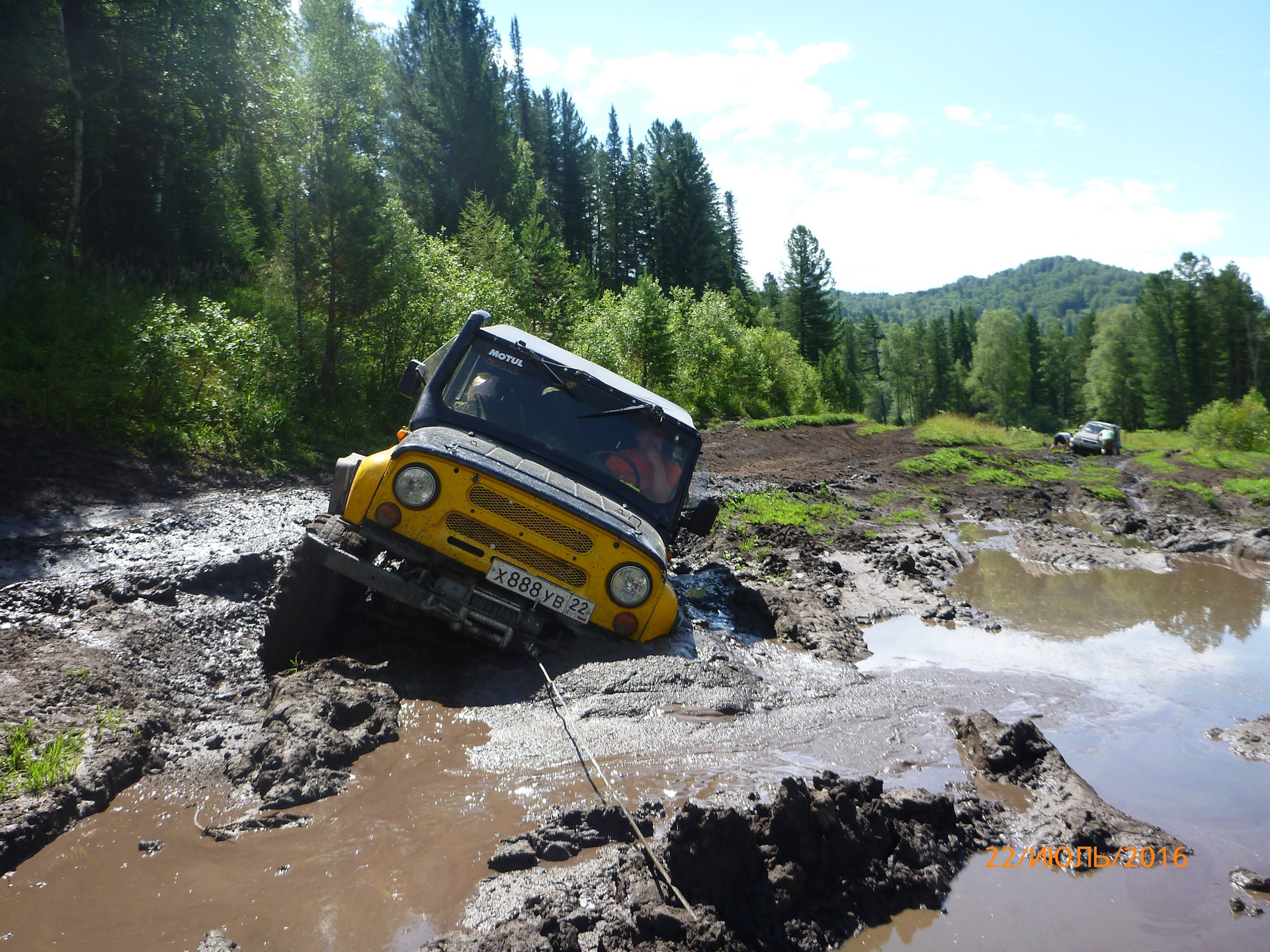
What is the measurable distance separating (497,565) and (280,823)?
6.38 feet

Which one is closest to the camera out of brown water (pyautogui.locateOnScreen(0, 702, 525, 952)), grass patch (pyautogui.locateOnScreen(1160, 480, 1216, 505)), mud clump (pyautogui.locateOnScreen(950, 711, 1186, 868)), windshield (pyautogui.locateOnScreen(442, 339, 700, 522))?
→ brown water (pyautogui.locateOnScreen(0, 702, 525, 952))

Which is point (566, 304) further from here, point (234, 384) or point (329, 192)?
point (234, 384)

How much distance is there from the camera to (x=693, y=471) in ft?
20.1

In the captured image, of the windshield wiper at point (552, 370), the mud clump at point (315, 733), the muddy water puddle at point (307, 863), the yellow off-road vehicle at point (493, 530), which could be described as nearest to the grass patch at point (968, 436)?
the windshield wiper at point (552, 370)

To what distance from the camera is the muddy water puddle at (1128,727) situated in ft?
9.96

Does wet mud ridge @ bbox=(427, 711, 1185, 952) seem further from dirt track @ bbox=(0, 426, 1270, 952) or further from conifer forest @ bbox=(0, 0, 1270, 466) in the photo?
conifer forest @ bbox=(0, 0, 1270, 466)

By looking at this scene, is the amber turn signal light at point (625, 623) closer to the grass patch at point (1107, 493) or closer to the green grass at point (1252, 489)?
the grass patch at point (1107, 493)

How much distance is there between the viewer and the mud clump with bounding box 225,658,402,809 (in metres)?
3.38

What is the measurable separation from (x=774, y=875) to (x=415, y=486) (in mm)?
2992

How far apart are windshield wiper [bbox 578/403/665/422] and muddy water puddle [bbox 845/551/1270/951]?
2.51 m

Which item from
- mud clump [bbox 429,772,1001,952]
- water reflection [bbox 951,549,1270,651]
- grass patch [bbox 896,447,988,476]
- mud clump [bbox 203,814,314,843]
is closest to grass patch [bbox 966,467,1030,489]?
grass patch [bbox 896,447,988,476]

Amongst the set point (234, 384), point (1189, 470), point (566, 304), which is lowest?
point (1189, 470)

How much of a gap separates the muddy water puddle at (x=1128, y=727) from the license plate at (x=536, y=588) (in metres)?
2.10

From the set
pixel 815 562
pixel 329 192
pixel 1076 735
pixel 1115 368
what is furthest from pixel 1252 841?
pixel 1115 368
